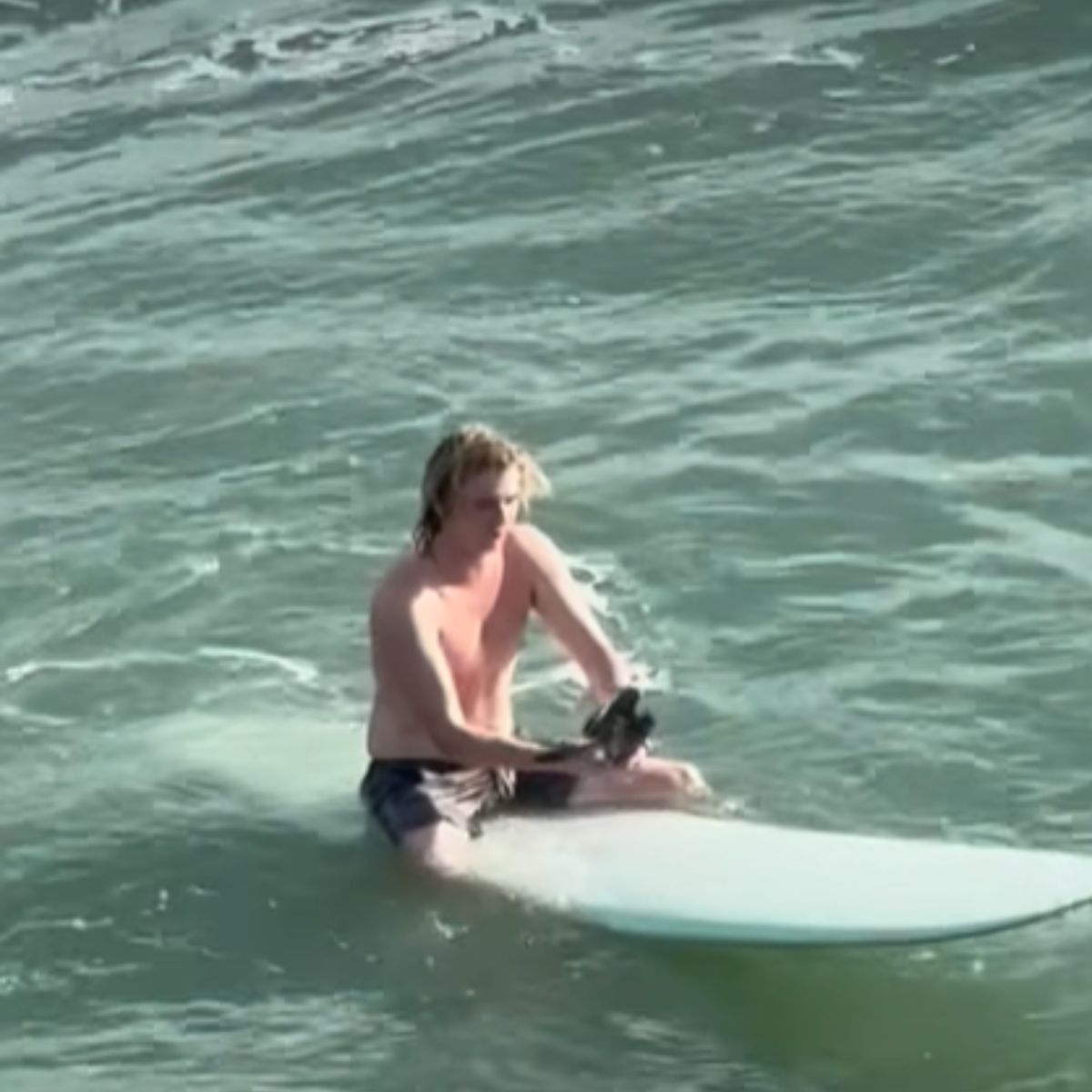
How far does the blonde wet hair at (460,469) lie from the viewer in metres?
8.51

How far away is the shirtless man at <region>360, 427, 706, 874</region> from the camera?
8.59m

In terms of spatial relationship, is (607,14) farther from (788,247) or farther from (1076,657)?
(1076,657)

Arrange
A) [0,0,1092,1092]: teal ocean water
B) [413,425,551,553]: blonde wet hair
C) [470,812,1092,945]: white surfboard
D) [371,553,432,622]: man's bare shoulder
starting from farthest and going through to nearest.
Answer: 1. [371,553,432,622]: man's bare shoulder
2. [413,425,551,553]: blonde wet hair
3. [0,0,1092,1092]: teal ocean water
4. [470,812,1092,945]: white surfboard

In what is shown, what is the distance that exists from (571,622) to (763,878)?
3.44 feet

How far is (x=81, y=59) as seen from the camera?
20672 mm

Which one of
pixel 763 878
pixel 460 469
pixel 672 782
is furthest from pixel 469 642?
pixel 763 878

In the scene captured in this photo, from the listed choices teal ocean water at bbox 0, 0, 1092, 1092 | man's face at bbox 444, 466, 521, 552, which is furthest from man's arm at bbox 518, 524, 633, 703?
teal ocean water at bbox 0, 0, 1092, 1092

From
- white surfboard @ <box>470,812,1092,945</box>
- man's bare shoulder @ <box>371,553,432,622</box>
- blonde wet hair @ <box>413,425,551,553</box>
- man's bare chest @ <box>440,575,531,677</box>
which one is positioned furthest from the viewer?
man's bare chest @ <box>440,575,531,677</box>

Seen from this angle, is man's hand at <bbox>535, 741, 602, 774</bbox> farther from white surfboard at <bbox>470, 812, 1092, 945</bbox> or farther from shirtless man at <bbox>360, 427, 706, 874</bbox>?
white surfboard at <bbox>470, 812, 1092, 945</bbox>

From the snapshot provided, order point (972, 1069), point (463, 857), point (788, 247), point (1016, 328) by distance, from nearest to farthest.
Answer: point (972, 1069), point (463, 857), point (1016, 328), point (788, 247)

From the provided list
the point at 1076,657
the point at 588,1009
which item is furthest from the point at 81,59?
the point at 588,1009

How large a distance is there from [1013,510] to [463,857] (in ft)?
10.6

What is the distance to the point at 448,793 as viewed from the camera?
342 inches

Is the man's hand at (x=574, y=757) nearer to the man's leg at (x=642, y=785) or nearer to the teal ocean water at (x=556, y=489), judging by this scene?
the man's leg at (x=642, y=785)
